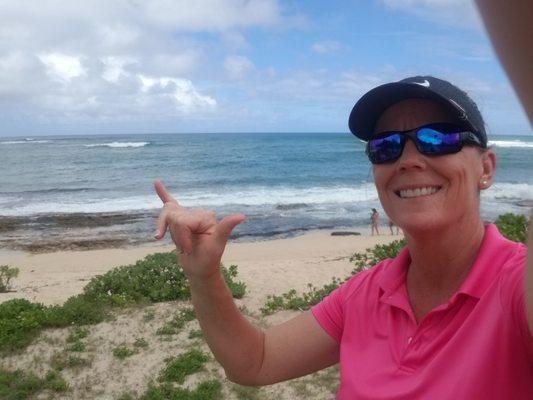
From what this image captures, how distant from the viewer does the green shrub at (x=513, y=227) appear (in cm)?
562

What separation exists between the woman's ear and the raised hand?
0.85 m

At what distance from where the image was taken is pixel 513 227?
587 cm

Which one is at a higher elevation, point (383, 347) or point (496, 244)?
point (496, 244)

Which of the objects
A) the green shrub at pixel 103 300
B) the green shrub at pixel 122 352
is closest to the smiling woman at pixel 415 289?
the green shrub at pixel 122 352

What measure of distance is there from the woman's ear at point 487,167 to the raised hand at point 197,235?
85 cm

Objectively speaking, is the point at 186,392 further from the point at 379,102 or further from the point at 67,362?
the point at 379,102

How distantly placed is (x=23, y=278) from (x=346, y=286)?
37.2 feet

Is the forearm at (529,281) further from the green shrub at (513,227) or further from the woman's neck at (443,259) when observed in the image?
the green shrub at (513,227)

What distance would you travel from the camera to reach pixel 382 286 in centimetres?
185

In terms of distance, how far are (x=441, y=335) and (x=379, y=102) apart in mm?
785

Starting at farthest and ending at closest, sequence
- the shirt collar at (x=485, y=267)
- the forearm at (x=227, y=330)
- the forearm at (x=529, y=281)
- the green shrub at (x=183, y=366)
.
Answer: the green shrub at (x=183, y=366), the forearm at (x=227, y=330), the shirt collar at (x=485, y=267), the forearm at (x=529, y=281)

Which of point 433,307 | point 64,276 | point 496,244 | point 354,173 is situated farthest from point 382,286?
point 354,173

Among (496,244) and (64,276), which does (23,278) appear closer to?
(64,276)

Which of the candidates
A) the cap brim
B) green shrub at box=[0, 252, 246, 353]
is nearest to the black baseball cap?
the cap brim
